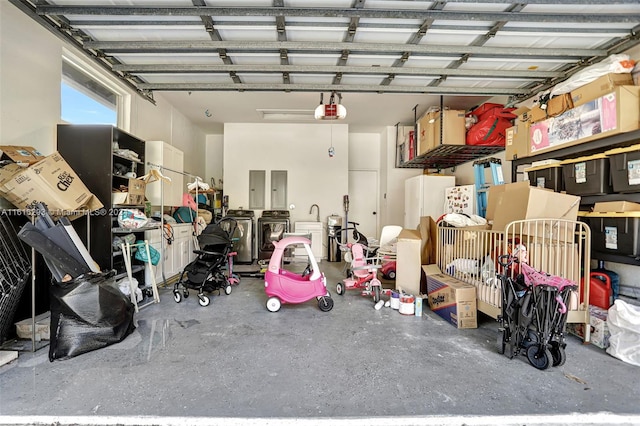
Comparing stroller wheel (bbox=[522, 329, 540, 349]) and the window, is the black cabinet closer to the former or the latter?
the window

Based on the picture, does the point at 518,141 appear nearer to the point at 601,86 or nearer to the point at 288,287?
the point at 601,86

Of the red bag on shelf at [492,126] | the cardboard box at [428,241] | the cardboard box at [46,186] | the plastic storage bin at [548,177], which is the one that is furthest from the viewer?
the red bag on shelf at [492,126]

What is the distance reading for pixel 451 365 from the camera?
1921mm

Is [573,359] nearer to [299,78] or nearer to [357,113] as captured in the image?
[299,78]

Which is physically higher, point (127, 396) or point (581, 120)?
point (581, 120)

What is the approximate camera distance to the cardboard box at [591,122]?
7.16ft

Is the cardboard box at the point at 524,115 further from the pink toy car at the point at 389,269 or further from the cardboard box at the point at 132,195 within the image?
the cardboard box at the point at 132,195

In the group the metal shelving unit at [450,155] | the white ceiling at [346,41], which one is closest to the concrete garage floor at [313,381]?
the white ceiling at [346,41]

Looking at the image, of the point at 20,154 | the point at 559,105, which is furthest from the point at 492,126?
the point at 20,154

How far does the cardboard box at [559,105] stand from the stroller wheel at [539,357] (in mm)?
2169

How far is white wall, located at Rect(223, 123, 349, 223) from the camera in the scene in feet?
21.5

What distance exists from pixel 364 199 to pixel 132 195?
206 inches

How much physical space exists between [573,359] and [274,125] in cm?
618

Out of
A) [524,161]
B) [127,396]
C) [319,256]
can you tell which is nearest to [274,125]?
[319,256]
